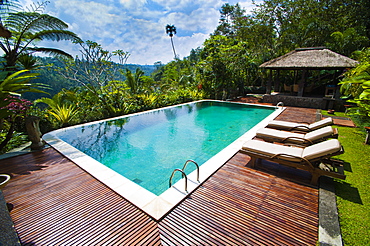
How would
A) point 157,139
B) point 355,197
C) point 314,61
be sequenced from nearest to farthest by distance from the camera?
point 355,197
point 157,139
point 314,61

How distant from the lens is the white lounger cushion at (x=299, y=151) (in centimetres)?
311

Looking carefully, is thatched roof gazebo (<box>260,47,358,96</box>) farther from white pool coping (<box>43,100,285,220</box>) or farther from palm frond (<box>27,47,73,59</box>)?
palm frond (<box>27,47,73,59</box>)

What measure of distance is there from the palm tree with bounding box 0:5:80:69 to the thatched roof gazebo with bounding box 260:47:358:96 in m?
13.1

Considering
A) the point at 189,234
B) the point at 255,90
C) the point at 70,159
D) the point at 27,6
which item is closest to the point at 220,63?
the point at 255,90

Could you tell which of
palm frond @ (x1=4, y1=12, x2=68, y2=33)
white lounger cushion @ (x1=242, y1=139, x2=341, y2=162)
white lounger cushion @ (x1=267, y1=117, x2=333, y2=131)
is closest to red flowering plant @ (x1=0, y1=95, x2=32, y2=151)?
palm frond @ (x1=4, y1=12, x2=68, y2=33)

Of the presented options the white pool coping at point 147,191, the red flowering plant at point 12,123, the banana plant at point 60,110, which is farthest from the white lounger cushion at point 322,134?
the banana plant at point 60,110

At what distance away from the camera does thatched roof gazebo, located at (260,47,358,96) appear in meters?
11.0

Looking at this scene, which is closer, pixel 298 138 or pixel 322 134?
pixel 322 134

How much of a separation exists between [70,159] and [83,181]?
137 centimetres

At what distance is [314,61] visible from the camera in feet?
38.9

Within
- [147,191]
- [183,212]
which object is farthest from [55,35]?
[183,212]

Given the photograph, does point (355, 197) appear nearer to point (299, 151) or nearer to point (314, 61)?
point (299, 151)

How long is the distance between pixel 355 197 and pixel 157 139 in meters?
6.01

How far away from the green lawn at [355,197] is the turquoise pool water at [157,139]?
10.5 feet
